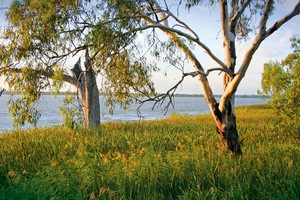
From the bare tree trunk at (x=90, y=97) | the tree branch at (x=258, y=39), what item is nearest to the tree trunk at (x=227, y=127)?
the tree branch at (x=258, y=39)

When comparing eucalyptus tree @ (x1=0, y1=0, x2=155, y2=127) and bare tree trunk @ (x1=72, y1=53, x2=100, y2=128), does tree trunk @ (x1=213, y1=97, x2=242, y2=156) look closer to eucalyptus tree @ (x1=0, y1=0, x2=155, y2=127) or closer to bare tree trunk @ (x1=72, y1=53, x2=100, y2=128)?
eucalyptus tree @ (x1=0, y1=0, x2=155, y2=127)

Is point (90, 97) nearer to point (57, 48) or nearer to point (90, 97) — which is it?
point (90, 97)

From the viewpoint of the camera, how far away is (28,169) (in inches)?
319

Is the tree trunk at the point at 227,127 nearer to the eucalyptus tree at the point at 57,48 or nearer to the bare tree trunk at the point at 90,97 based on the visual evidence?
the eucalyptus tree at the point at 57,48

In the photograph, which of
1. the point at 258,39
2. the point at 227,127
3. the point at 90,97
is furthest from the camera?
the point at 90,97

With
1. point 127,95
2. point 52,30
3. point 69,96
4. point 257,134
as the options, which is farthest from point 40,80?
point 257,134

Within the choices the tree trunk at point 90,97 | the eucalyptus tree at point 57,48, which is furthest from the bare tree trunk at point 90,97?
the eucalyptus tree at point 57,48

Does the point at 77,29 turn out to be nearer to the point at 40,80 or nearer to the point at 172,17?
the point at 40,80

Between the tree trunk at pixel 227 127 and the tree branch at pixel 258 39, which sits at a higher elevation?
the tree branch at pixel 258 39

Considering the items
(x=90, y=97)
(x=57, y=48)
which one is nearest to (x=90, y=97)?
(x=90, y=97)

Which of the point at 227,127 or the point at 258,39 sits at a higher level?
the point at 258,39

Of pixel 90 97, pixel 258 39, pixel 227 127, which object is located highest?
pixel 258 39

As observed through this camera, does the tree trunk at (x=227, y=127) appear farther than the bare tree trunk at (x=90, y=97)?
No

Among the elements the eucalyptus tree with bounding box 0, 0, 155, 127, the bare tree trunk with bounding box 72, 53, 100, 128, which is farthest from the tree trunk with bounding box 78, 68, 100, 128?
the eucalyptus tree with bounding box 0, 0, 155, 127
